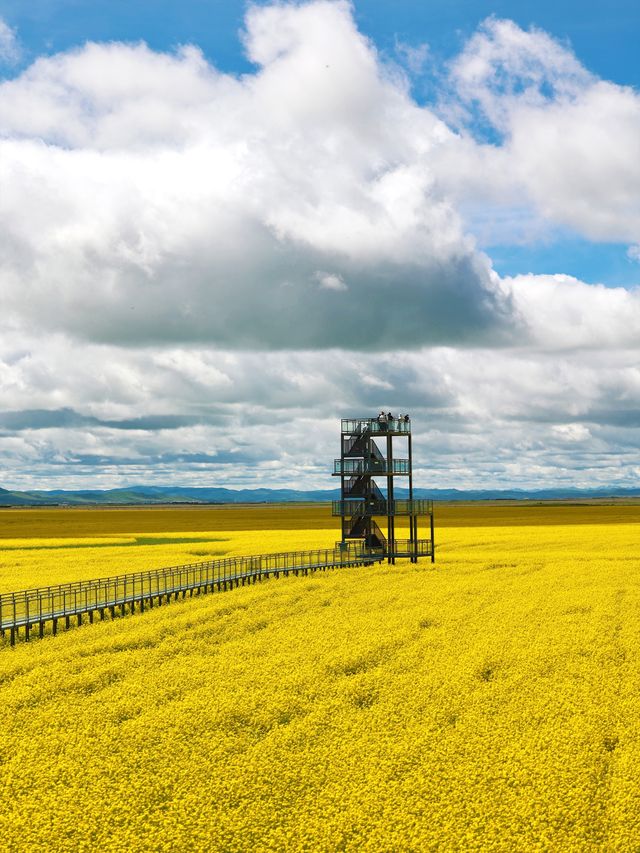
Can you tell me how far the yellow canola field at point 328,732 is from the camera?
18219 millimetres

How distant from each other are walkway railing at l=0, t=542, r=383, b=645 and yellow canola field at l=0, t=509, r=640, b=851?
2.13m

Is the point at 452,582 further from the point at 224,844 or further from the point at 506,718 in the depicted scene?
the point at 224,844

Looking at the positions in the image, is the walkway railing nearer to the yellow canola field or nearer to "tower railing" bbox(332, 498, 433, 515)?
the yellow canola field

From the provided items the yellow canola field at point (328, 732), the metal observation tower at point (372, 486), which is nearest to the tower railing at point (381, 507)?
the metal observation tower at point (372, 486)

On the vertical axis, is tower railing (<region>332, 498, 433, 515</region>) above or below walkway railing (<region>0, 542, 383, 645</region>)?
above

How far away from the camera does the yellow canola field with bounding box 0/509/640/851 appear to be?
1822cm

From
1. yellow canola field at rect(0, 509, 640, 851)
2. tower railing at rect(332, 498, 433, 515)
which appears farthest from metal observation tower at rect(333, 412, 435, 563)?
yellow canola field at rect(0, 509, 640, 851)

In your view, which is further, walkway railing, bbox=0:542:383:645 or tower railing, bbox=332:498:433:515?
tower railing, bbox=332:498:433:515

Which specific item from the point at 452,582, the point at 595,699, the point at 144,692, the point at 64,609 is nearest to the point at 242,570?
the point at 452,582

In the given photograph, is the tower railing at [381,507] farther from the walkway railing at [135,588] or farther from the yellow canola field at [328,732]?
the yellow canola field at [328,732]

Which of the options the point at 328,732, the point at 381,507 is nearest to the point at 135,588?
the point at 381,507

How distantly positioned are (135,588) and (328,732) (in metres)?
30.3

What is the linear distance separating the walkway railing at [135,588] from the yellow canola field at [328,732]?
213cm

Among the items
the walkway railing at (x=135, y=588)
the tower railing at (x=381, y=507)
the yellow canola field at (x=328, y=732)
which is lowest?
the yellow canola field at (x=328, y=732)
